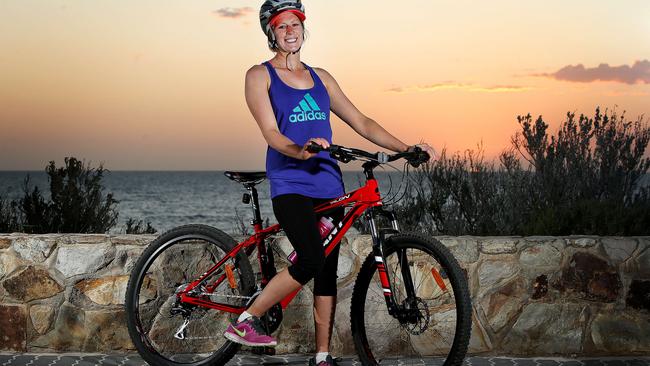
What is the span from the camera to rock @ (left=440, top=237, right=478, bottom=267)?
540 cm

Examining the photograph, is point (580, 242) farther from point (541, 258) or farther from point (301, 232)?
point (301, 232)

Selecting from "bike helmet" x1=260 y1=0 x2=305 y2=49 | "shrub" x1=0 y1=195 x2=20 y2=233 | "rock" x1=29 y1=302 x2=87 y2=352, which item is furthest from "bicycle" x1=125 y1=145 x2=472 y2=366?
"shrub" x1=0 y1=195 x2=20 y2=233

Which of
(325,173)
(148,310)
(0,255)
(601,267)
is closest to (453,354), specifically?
(325,173)

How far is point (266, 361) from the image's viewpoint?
5301 mm

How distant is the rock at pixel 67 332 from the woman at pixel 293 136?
138 centimetres

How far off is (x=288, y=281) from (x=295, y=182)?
497mm

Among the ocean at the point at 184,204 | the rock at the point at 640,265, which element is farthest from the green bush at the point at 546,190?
the ocean at the point at 184,204

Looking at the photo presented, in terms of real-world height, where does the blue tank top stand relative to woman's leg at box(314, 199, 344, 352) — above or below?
above

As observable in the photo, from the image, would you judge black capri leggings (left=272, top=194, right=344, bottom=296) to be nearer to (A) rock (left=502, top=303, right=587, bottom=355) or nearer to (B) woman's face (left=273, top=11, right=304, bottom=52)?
(B) woman's face (left=273, top=11, right=304, bottom=52)

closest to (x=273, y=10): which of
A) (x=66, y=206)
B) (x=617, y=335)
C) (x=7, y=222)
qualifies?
(x=617, y=335)

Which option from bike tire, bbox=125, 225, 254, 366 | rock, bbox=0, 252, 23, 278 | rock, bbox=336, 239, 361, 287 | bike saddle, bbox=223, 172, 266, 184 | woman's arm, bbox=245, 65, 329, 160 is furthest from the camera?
rock, bbox=0, 252, 23, 278

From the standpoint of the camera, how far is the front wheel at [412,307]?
4.31 m

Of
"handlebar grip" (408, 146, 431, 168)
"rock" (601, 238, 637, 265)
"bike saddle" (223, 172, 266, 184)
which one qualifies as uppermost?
"handlebar grip" (408, 146, 431, 168)

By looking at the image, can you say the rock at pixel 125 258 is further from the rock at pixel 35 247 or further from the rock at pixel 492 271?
the rock at pixel 492 271
